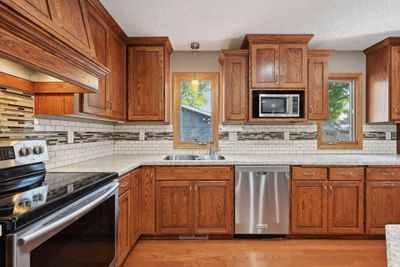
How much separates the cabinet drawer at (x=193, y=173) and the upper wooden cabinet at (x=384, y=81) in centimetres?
206

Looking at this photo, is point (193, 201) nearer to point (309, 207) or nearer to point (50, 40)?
point (309, 207)

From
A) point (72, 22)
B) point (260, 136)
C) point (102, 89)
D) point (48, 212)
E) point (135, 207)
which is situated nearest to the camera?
point (48, 212)

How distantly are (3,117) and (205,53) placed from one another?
2537 millimetres

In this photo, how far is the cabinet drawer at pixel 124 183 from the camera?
2.14 metres

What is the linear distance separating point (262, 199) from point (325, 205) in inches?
26.3

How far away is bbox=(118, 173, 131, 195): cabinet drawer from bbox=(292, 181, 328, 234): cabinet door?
1681 mm

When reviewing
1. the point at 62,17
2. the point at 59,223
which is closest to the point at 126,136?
the point at 62,17

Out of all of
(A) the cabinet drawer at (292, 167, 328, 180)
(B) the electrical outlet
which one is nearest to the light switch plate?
(B) the electrical outlet

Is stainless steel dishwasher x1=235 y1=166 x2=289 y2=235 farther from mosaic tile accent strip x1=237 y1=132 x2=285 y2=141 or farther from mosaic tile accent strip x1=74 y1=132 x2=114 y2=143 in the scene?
mosaic tile accent strip x1=74 y1=132 x2=114 y2=143

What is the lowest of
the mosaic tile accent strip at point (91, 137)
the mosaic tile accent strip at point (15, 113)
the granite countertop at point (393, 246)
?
the granite countertop at point (393, 246)

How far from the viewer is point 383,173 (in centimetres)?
283

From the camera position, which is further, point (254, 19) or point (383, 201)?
point (383, 201)

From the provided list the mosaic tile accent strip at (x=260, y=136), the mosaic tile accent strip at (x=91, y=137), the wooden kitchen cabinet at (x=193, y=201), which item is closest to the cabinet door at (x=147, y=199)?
the wooden kitchen cabinet at (x=193, y=201)

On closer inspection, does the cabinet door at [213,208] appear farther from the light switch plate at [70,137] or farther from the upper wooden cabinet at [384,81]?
the upper wooden cabinet at [384,81]
